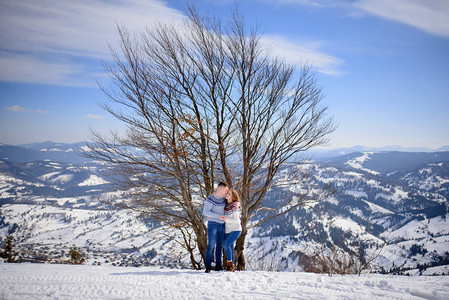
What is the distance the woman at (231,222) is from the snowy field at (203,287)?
99 cm

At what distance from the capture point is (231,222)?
4875 millimetres

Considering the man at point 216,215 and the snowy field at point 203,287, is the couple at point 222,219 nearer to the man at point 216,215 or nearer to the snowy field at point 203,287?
the man at point 216,215

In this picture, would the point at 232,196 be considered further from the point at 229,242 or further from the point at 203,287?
the point at 203,287

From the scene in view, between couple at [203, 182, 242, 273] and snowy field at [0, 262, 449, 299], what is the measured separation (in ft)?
3.14

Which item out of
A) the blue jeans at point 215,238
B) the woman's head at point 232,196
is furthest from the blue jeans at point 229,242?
the woman's head at point 232,196

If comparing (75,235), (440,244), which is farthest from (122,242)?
(440,244)

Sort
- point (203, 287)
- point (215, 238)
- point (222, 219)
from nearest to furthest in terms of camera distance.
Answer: point (203, 287), point (222, 219), point (215, 238)

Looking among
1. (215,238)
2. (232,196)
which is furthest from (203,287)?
(232,196)

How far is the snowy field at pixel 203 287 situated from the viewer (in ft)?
10.1

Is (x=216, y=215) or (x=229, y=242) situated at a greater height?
(x=216, y=215)

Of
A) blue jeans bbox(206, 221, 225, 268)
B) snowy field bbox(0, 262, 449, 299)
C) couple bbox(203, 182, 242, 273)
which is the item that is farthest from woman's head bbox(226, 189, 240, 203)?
snowy field bbox(0, 262, 449, 299)

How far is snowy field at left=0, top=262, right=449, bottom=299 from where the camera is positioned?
10.1 feet

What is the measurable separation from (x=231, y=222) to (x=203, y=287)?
62.7 inches

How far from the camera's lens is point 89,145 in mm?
6160
